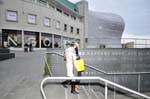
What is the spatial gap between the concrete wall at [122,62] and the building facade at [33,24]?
34.0ft

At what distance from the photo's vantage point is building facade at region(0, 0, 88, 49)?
1176 inches

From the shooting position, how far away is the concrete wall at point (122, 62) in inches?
468

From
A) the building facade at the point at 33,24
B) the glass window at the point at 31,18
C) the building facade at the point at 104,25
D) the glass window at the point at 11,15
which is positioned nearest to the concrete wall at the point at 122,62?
the building facade at the point at 33,24

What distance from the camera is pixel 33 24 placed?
33406 mm

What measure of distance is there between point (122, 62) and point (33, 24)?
2352 cm

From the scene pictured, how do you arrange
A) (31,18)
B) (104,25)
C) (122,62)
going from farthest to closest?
1. (104,25)
2. (31,18)
3. (122,62)

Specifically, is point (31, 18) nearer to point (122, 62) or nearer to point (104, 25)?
point (122, 62)

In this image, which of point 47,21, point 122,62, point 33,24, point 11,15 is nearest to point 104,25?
point 47,21

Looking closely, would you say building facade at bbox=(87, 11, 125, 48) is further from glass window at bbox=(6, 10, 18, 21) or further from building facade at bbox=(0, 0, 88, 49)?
glass window at bbox=(6, 10, 18, 21)

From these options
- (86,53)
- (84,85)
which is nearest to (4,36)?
(86,53)

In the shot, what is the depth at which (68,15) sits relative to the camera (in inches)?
1885

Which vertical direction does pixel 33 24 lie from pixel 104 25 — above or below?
below

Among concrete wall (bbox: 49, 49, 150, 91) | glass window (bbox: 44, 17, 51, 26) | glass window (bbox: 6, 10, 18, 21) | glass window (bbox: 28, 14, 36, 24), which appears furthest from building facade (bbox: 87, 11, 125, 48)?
concrete wall (bbox: 49, 49, 150, 91)

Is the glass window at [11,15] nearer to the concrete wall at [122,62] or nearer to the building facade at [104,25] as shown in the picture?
the concrete wall at [122,62]
